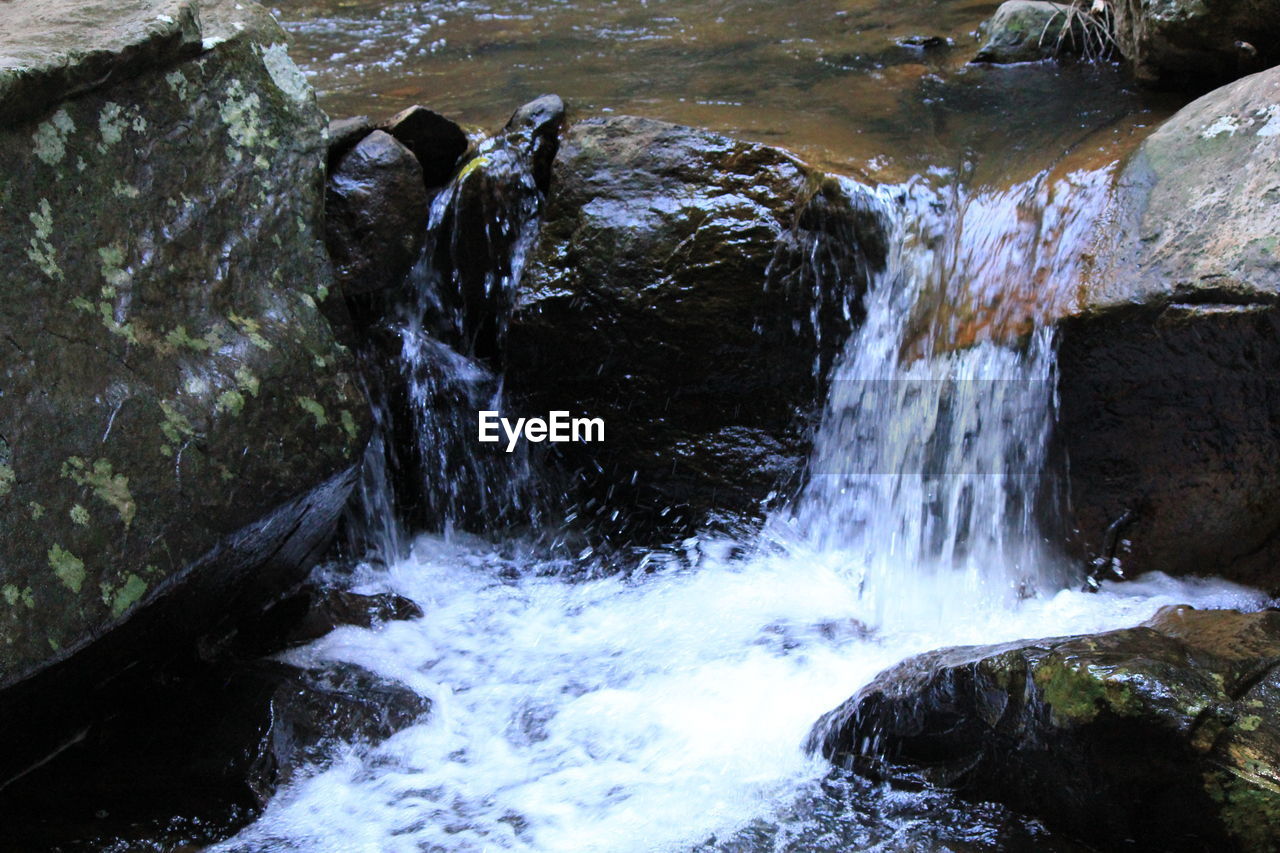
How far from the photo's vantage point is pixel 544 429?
15.9ft

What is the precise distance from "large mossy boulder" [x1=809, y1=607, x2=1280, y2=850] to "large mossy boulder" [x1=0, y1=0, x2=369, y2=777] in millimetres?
2148

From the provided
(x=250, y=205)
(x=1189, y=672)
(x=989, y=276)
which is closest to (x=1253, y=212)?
(x=989, y=276)

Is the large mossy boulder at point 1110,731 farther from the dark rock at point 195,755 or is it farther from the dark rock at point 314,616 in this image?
the dark rock at point 314,616

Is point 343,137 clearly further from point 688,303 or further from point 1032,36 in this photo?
point 1032,36

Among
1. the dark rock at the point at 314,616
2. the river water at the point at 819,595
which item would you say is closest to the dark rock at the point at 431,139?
the river water at the point at 819,595

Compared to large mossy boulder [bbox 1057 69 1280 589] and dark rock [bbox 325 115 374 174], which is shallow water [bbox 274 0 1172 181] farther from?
dark rock [bbox 325 115 374 174]

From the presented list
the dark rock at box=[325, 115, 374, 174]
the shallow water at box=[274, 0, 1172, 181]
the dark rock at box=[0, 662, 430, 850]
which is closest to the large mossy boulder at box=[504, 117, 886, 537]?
the shallow water at box=[274, 0, 1172, 181]

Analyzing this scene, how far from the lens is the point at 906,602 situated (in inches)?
167

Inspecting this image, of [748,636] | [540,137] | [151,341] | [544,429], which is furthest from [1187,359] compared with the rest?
[151,341]

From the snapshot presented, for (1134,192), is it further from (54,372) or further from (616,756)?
(54,372)

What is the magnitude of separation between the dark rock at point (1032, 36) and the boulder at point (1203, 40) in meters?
0.84

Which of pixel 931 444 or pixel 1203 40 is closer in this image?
pixel 931 444

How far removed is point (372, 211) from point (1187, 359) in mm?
3222

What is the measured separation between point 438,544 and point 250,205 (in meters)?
1.92
